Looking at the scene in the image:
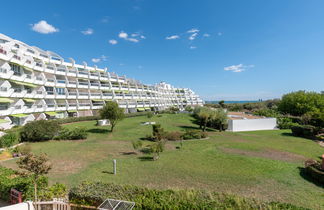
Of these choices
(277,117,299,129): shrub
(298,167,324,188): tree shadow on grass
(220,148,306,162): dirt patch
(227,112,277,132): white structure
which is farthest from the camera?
(277,117,299,129): shrub

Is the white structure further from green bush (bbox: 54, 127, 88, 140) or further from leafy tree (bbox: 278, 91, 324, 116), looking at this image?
green bush (bbox: 54, 127, 88, 140)

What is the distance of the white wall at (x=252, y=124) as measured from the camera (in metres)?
31.6

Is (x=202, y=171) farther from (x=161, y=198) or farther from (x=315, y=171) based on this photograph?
(x=315, y=171)

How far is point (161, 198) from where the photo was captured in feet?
19.2

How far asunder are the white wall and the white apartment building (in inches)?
1480

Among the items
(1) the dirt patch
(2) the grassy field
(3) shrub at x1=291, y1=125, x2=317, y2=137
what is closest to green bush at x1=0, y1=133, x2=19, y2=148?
(2) the grassy field

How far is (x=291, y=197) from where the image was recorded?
319 inches

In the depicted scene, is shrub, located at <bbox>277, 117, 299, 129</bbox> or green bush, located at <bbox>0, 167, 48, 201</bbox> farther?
shrub, located at <bbox>277, 117, 299, 129</bbox>

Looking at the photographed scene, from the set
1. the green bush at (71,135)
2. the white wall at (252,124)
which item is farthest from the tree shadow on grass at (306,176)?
the green bush at (71,135)

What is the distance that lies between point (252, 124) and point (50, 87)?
162 ft

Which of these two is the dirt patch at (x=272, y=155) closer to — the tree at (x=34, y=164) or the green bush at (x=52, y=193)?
the green bush at (x=52, y=193)

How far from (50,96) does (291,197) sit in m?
46.0

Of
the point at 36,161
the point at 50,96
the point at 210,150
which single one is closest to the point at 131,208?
the point at 36,161

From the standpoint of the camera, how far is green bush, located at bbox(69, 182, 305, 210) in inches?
213
